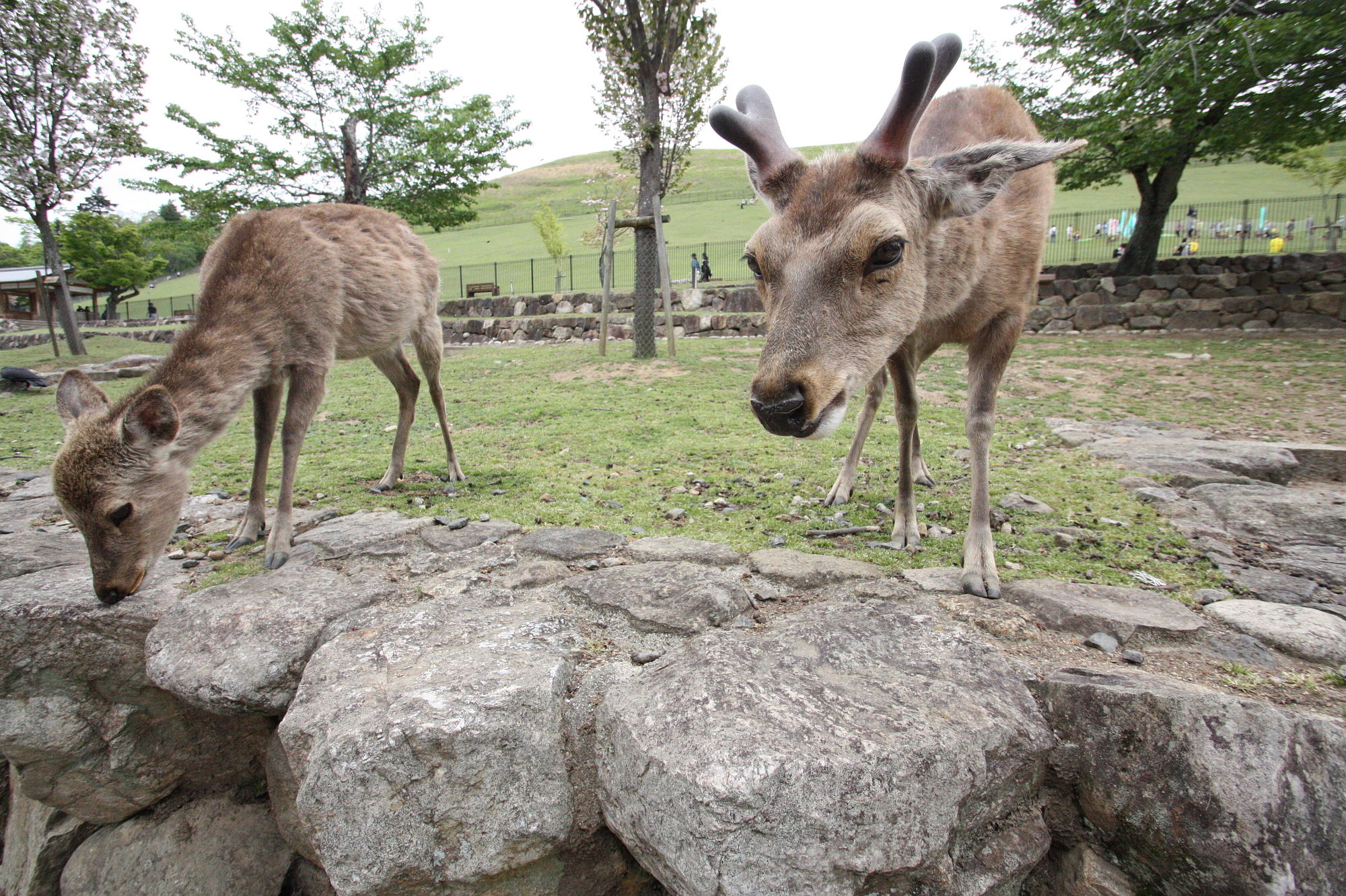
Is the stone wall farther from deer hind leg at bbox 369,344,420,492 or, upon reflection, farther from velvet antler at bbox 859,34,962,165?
velvet antler at bbox 859,34,962,165

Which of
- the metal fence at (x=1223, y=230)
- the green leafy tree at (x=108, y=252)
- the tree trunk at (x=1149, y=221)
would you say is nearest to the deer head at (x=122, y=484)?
the tree trunk at (x=1149, y=221)

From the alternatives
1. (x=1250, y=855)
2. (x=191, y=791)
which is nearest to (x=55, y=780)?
(x=191, y=791)

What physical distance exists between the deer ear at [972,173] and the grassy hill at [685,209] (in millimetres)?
15125

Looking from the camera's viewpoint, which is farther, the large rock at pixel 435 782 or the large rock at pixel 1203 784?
the large rock at pixel 435 782

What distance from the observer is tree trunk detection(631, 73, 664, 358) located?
12094 mm

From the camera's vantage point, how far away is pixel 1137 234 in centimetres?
1720

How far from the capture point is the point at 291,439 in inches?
158

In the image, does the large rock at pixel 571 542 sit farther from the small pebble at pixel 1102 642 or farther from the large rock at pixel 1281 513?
the large rock at pixel 1281 513

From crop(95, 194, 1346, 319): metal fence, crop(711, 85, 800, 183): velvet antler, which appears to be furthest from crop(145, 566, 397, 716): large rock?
crop(95, 194, 1346, 319): metal fence

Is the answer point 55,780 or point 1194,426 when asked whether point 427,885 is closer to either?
point 55,780

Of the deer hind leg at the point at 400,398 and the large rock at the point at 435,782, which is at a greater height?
the deer hind leg at the point at 400,398

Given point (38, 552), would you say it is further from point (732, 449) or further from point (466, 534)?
point (732, 449)

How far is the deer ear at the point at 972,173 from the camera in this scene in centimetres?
280

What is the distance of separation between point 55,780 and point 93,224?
211 ft
